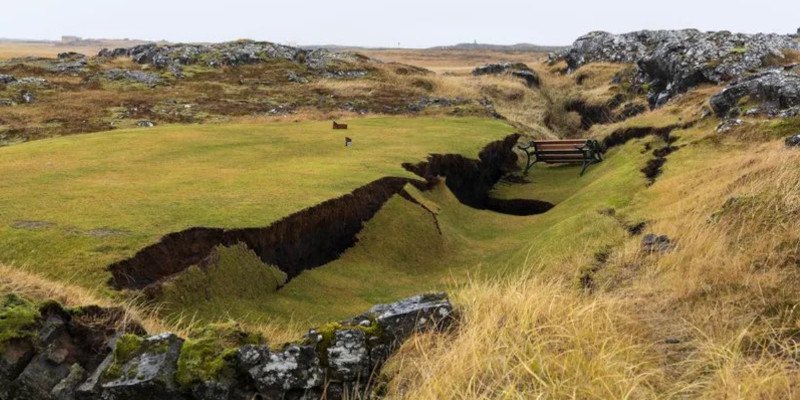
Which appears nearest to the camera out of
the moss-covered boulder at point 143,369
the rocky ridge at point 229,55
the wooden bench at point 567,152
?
the moss-covered boulder at point 143,369

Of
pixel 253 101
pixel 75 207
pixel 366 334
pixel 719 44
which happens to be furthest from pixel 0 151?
pixel 719 44

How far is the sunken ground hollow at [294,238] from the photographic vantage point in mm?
9758

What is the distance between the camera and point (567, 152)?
991 inches

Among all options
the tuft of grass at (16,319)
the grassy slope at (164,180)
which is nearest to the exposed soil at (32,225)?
the grassy slope at (164,180)

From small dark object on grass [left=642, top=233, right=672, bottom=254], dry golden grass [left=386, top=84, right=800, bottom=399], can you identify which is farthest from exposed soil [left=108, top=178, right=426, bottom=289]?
small dark object on grass [left=642, top=233, right=672, bottom=254]

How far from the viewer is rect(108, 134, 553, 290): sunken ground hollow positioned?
32.0 feet

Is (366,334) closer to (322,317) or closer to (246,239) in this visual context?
(322,317)

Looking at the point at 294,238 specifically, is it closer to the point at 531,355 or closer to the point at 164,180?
the point at 164,180

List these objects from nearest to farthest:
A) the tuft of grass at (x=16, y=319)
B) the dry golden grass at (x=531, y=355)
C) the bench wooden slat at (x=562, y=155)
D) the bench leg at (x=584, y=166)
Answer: the dry golden grass at (x=531, y=355) < the tuft of grass at (x=16, y=319) < the bench leg at (x=584, y=166) < the bench wooden slat at (x=562, y=155)

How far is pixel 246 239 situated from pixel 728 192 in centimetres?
903

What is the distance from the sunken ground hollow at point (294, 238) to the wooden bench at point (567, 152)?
6.71 meters

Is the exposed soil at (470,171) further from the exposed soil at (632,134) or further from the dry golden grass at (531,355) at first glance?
the dry golden grass at (531,355)

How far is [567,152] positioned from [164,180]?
643 inches

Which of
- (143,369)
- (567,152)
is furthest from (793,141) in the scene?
(143,369)
